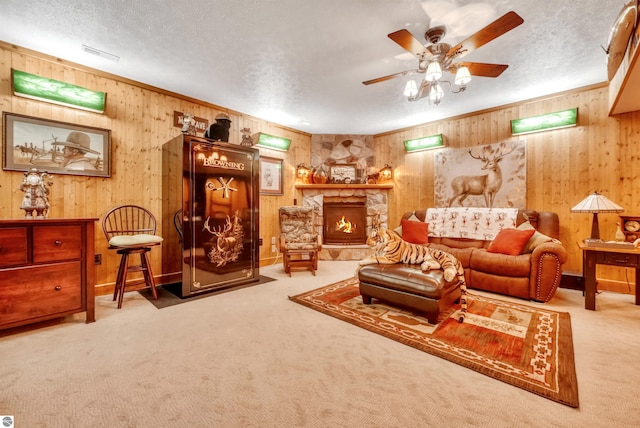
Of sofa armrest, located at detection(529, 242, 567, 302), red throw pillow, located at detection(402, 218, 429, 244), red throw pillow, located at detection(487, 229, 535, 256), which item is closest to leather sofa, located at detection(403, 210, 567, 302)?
sofa armrest, located at detection(529, 242, 567, 302)

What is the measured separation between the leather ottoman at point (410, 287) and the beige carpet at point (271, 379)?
503mm

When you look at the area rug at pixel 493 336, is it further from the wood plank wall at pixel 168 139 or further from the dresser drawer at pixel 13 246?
the dresser drawer at pixel 13 246

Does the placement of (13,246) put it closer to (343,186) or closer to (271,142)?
(271,142)

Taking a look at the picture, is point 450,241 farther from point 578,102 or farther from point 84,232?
point 84,232

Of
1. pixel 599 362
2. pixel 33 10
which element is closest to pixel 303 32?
pixel 33 10

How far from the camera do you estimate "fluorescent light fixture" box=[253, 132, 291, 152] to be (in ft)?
16.1

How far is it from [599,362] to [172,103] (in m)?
5.35

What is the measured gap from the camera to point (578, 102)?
12.3 ft

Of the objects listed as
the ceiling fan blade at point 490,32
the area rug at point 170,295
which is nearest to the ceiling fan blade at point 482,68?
the ceiling fan blade at point 490,32

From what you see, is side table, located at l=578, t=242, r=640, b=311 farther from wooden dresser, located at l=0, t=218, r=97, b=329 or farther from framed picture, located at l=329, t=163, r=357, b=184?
wooden dresser, located at l=0, t=218, r=97, b=329

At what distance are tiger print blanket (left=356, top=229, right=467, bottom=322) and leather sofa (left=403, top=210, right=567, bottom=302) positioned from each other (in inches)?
28.6

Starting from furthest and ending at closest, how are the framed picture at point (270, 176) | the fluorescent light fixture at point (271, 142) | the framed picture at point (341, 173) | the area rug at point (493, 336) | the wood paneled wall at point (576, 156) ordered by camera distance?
the framed picture at point (341, 173) < the framed picture at point (270, 176) < the fluorescent light fixture at point (271, 142) < the wood paneled wall at point (576, 156) < the area rug at point (493, 336)

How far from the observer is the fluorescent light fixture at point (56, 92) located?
278 cm

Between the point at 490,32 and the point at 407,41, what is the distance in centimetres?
60
